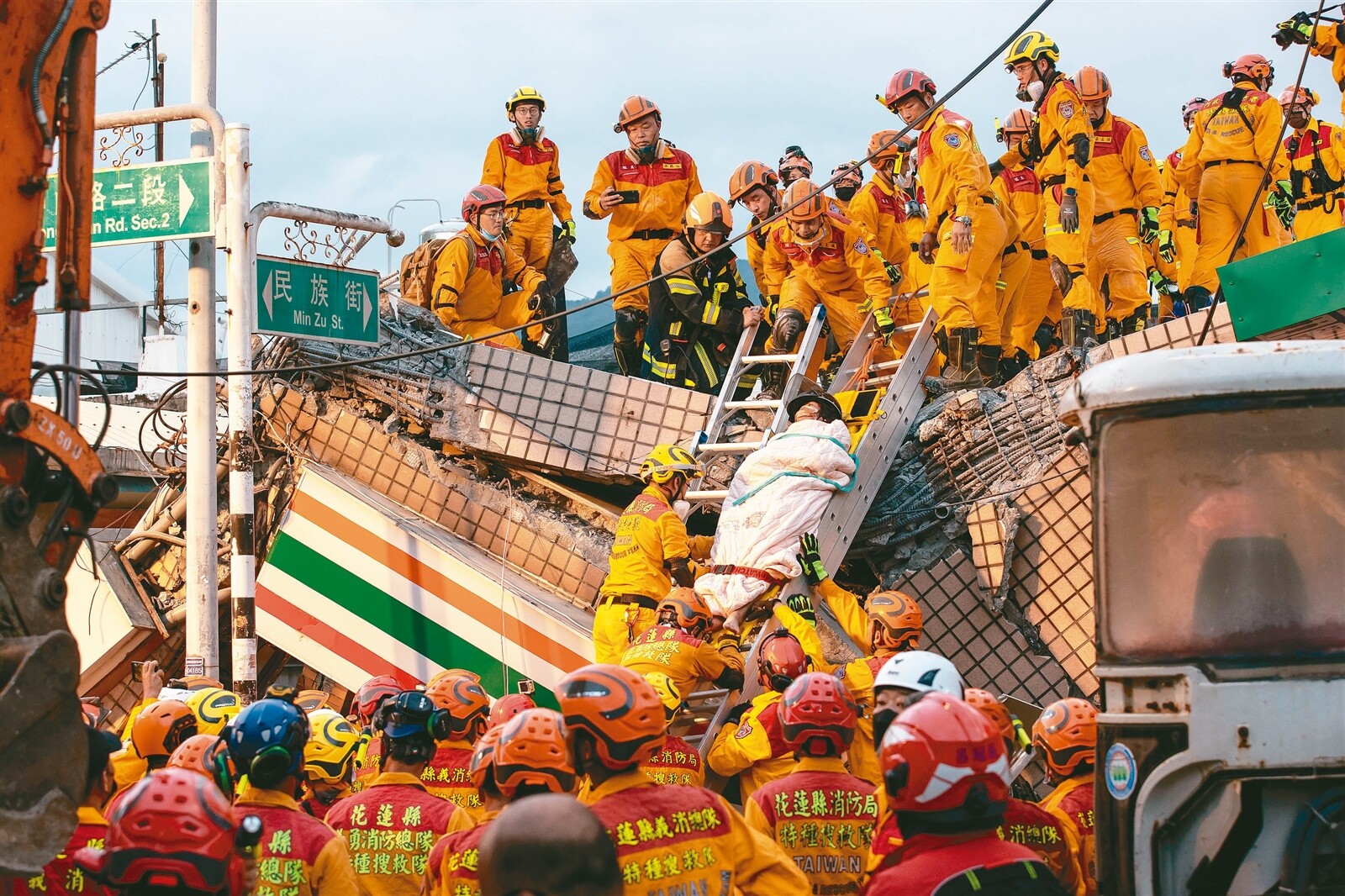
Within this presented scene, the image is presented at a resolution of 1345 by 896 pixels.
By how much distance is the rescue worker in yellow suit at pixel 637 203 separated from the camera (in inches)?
527

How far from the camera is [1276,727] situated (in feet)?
15.1

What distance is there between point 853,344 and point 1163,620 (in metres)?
7.02

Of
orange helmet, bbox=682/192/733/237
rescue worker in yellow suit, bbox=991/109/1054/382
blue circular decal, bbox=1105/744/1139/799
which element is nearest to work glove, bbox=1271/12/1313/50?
rescue worker in yellow suit, bbox=991/109/1054/382

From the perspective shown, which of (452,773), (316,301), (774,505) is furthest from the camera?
(316,301)

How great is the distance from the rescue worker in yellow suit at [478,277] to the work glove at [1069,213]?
4260 mm

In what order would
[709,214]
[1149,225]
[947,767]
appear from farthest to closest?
[1149,225], [709,214], [947,767]

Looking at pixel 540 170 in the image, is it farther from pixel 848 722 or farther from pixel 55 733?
pixel 55 733

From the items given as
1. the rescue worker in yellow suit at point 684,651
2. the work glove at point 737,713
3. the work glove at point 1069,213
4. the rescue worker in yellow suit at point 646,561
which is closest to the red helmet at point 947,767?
the rescue worker in yellow suit at point 684,651

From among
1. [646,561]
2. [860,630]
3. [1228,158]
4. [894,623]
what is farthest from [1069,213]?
[894,623]

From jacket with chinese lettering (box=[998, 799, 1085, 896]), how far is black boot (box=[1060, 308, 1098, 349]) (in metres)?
6.62

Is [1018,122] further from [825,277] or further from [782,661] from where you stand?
[782,661]

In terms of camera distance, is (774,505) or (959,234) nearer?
(774,505)

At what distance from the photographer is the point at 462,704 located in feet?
24.2

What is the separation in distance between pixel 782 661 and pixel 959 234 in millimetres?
4340
